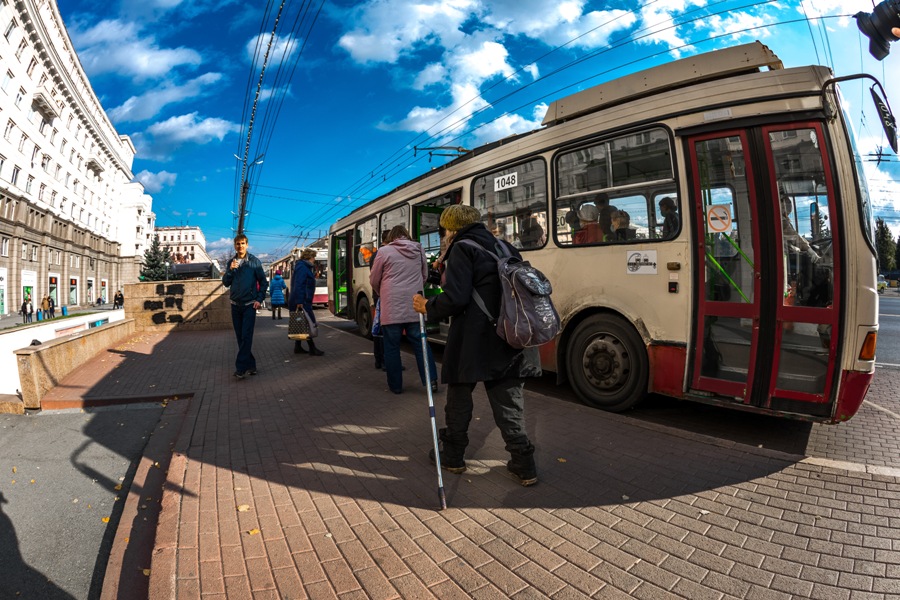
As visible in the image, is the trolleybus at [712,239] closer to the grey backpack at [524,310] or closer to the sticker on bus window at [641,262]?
the sticker on bus window at [641,262]

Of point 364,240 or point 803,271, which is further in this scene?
point 364,240

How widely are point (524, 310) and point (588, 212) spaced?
2628mm

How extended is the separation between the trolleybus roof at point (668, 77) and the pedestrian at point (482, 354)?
9.07 ft

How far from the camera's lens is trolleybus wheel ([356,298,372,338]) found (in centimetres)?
1023

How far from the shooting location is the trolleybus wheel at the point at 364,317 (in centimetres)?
1023

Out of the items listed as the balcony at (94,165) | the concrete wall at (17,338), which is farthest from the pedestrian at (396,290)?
the balcony at (94,165)

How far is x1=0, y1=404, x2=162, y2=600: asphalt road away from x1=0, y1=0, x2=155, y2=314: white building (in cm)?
4440

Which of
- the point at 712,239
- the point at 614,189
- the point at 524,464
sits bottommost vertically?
the point at 524,464

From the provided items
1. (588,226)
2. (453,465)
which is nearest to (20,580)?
(453,465)

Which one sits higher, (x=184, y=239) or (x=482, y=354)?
(x=184, y=239)

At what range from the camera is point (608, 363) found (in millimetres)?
4734

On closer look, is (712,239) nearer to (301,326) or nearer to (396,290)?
(396,290)

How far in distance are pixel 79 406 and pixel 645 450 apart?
21.0 ft

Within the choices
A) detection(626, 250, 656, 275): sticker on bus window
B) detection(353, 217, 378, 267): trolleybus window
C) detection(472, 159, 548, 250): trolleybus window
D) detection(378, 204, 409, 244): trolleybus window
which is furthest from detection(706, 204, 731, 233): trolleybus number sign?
detection(353, 217, 378, 267): trolleybus window
